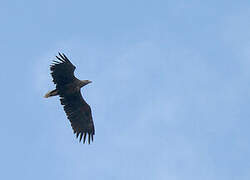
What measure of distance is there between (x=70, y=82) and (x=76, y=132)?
2.98 meters

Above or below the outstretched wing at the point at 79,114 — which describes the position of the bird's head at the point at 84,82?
above

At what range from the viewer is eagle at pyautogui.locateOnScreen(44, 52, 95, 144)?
143 feet

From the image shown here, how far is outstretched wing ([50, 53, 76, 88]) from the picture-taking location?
43.3 metres

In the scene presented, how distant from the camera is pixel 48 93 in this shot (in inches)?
1745

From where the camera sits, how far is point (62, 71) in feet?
143

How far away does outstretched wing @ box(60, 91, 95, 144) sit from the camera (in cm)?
4506

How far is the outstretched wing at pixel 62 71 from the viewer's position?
1704 inches

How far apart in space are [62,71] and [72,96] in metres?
1.97

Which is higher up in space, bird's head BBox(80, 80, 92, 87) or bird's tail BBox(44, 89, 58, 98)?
bird's head BBox(80, 80, 92, 87)

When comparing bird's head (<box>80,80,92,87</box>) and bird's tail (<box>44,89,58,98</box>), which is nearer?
bird's tail (<box>44,89,58,98</box>)

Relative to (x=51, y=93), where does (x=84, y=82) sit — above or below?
above

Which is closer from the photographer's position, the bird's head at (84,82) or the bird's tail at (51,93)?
the bird's tail at (51,93)

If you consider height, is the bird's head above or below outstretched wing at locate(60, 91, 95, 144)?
above

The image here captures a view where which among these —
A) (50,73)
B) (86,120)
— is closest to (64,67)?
(50,73)
